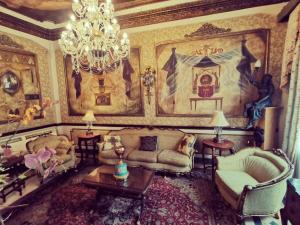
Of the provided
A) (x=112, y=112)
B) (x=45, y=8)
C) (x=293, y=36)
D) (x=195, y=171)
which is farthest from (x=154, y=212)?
(x=45, y=8)

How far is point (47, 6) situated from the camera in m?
4.11

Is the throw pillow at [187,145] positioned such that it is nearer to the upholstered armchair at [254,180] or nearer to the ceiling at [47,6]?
the upholstered armchair at [254,180]

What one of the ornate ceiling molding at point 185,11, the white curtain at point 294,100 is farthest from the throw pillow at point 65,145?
the white curtain at point 294,100

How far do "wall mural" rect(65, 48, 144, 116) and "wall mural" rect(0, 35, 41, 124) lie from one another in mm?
886

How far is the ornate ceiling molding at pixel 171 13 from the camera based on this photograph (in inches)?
153

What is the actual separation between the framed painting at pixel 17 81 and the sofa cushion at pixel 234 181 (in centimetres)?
409

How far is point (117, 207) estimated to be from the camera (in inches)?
116

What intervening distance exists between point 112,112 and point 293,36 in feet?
13.8

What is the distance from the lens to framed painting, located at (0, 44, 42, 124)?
4246mm

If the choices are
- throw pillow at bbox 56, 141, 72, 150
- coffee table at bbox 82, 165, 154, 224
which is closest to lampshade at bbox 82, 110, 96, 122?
throw pillow at bbox 56, 141, 72, 150

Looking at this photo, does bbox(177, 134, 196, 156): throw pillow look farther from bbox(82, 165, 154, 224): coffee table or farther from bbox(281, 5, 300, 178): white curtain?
bbox(281, 5, 300, 178): white curtain

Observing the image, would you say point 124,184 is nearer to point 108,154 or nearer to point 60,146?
point 108,154

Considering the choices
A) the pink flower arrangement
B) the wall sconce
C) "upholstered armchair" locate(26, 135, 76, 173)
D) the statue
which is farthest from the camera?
the wall sconce

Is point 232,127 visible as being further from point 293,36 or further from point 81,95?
point 81,95
